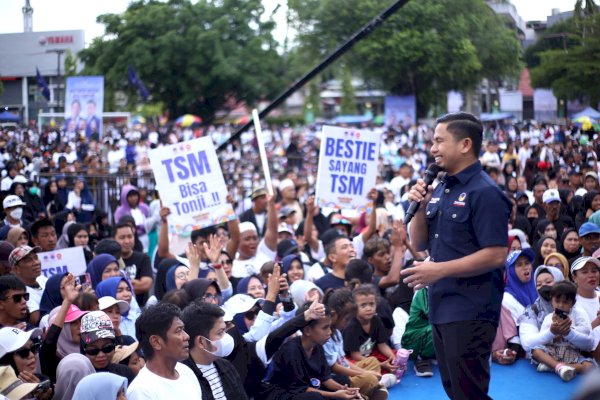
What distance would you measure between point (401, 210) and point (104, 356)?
7262 mm

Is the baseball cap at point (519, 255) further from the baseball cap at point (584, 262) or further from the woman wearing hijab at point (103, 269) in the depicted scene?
the woman wearing hijab at point (103, 269)

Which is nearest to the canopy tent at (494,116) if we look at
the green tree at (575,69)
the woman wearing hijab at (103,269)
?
the green tree at (575,69)

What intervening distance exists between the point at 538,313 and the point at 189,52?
44.3 meters

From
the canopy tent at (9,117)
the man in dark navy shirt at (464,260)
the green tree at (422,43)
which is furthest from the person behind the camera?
the canopy tent at (9,117)

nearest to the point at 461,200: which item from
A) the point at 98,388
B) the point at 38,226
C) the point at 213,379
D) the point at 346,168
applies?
the point at 213,379

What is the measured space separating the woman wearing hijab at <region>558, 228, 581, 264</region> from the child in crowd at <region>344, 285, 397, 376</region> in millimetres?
2757

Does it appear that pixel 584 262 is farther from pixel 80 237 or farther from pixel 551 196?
pixel 80 237

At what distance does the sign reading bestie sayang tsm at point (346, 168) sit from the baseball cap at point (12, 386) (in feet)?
19.3

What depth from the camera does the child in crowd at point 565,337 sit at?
7.67 m

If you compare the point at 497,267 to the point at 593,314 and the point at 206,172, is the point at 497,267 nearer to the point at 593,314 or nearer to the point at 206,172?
the point at 593,314

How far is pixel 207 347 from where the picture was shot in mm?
5500

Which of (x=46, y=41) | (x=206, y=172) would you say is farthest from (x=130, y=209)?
(x=46, y=41)

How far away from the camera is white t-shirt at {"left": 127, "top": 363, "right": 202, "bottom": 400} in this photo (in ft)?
15.5

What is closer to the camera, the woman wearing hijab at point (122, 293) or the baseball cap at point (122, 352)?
the baseball cap at point (122, 352)
